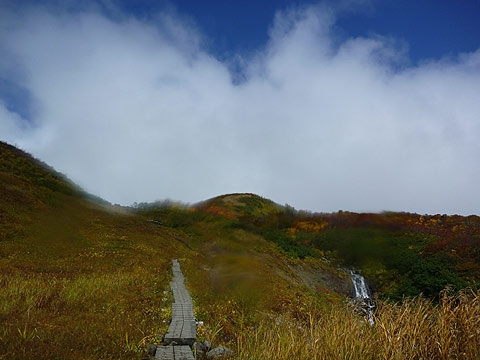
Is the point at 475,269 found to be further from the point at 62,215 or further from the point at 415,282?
the point at 62,215

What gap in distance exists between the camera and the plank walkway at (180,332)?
631 centimetres

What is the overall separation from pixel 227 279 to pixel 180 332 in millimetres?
8136

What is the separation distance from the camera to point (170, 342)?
7102mm

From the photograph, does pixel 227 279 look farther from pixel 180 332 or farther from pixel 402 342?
pixel 402 342

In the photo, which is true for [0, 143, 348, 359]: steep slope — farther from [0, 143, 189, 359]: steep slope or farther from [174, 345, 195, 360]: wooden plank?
[174, 345, 195, 360]: wooden plank

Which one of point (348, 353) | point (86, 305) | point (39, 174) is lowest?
point (86, 305)

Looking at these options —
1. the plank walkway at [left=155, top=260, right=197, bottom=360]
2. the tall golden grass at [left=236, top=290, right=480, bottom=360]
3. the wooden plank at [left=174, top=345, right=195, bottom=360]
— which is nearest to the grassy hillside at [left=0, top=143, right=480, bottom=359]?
the tall golden grass at [left=236, top=290, right=480, bottom=360]

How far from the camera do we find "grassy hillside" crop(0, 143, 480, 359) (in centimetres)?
468

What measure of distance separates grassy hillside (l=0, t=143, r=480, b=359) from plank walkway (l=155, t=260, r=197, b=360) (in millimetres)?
381

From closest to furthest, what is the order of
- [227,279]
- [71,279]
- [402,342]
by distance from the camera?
[402,342], [71,279], [227,279]

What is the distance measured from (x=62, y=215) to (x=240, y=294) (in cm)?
1505

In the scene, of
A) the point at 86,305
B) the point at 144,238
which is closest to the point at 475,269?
the point at 86,305

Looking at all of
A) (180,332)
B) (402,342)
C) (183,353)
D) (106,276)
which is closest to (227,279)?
(106,276)

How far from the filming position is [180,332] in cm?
762
